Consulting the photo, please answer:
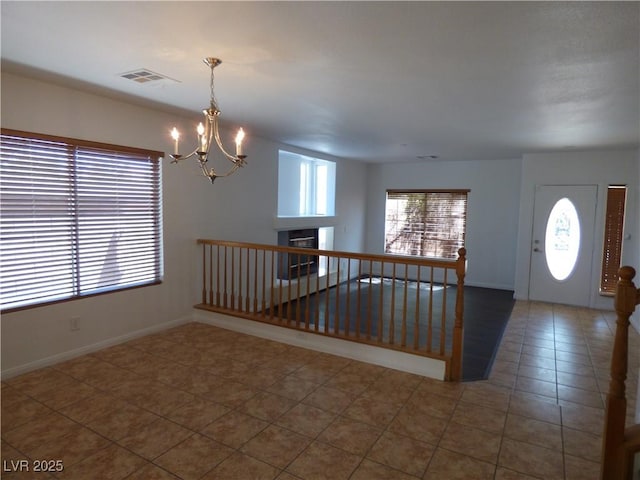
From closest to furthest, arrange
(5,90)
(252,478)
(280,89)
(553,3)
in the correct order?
(553,3) → (252,478) → (5,90) → (280,89)

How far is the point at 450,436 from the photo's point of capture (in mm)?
2438

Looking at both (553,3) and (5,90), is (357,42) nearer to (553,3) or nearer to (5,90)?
(553,3)

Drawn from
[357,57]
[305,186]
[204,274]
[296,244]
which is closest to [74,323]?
[204,274]

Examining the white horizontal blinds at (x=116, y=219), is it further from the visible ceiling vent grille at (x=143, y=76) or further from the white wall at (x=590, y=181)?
the white wall at (x=590, y=181)

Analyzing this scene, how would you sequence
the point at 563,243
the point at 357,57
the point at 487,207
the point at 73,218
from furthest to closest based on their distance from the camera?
the point at 487,207 < the point at 563,243 < the point at 73,218 < the point at 357,57

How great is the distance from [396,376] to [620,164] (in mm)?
4909

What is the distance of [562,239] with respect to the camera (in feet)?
19.7

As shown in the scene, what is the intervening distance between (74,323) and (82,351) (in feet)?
0.93

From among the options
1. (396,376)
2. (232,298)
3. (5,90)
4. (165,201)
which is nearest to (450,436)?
(396,376)

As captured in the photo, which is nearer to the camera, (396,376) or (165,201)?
(396,376)

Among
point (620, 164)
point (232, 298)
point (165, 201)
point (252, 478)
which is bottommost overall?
point (252, 478)

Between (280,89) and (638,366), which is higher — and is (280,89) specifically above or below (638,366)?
above

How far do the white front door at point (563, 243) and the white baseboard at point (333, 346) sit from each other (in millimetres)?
3915

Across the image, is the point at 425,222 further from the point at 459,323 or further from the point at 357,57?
the point at 357,57
